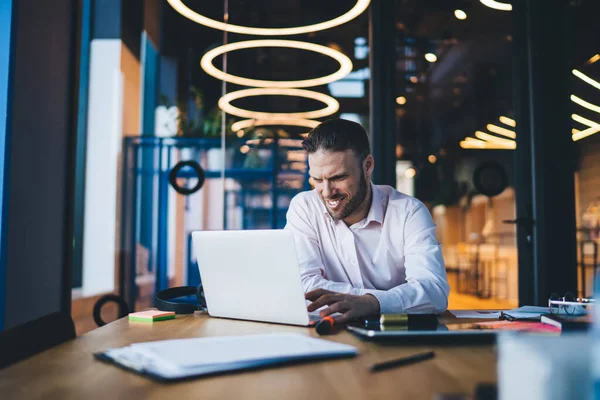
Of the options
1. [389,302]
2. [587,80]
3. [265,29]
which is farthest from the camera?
[265,29]

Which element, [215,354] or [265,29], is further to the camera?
[265,29]

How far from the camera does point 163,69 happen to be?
414cm

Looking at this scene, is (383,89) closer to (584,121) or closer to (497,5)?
(497,5)

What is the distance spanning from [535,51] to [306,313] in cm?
299

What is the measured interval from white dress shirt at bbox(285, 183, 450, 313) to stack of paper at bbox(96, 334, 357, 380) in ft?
2.62

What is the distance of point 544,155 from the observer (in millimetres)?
3539

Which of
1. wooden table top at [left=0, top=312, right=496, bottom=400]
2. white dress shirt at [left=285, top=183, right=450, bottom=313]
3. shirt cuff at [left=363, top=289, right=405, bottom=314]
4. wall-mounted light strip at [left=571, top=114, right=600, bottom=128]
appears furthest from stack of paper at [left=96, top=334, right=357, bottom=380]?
wall-mounted light strip at [left=571, top=114, right=600, bottom=128]

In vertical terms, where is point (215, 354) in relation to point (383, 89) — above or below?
below

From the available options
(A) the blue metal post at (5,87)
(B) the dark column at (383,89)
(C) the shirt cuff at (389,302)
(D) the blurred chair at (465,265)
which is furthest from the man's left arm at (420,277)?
(D) the blurred chair at (465,265)

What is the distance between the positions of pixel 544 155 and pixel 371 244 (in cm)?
192

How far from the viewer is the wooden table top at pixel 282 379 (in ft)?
2.70

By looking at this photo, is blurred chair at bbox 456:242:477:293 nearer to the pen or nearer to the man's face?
the man's face

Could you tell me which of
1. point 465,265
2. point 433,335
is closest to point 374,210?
point 433,335

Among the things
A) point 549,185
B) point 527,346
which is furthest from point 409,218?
point 549,185
